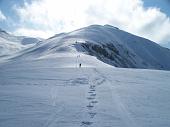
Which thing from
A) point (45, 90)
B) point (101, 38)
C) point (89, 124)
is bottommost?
point (89, 124)

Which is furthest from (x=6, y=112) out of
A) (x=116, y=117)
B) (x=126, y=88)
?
(x=126, y=88)

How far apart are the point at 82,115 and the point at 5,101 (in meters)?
3.98

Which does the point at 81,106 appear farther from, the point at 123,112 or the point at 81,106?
the point at 123,112

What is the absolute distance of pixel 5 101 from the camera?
1263 centimetres

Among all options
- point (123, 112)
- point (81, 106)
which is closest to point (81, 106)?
point (81, 106)

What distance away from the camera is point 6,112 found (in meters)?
10.9

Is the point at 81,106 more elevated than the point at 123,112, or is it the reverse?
the point at 81,106

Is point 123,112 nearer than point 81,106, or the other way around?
point 123,112

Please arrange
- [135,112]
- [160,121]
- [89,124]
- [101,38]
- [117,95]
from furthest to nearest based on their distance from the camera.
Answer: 1. [101,38]
2. [117,95]
3. [135,112]
4. [160,121]
5. [89,124]

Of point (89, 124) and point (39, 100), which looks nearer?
point (89, 124)

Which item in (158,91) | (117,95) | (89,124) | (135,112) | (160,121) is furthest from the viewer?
(158,91)

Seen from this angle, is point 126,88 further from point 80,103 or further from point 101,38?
point 101,38

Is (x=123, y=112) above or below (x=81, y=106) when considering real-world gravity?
below

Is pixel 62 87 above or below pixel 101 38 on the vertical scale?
below
